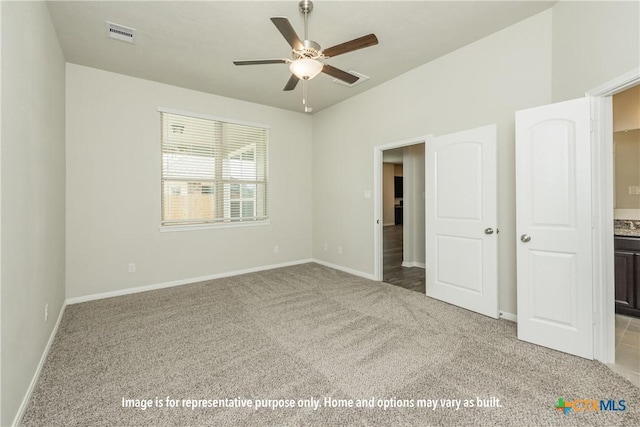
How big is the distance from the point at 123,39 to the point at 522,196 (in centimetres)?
431

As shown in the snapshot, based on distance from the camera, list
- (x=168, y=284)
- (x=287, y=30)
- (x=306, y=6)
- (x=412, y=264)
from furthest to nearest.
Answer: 1. (x=412, y=264)
2. (x=168, y=284)
3. (x=306, y=6)
4. (x=287, y=30)

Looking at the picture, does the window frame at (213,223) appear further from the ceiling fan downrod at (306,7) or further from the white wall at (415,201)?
the white wall at (415,201)

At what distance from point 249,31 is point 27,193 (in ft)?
7.73

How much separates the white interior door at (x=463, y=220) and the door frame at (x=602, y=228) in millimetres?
805

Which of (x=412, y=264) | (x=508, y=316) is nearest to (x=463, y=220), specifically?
(x=508, y=316)

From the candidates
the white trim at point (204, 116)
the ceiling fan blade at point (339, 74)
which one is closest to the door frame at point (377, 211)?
the ceiling fan blade at point (339, 74)

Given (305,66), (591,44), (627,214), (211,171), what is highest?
(591,44)

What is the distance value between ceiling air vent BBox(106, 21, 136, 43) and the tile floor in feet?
17.1

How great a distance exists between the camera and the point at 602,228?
2.17 m

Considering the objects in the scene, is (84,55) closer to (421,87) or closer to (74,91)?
(74,91)

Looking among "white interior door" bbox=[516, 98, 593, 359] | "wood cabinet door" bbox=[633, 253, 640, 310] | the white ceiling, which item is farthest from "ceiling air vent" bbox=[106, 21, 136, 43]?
"wood cabinet door" bbox=[633, 253, 640, 310]

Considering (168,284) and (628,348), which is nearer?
(628,348)

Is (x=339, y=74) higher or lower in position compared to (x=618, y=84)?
higher

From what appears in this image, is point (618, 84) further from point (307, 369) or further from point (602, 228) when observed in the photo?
point (307, 369)
